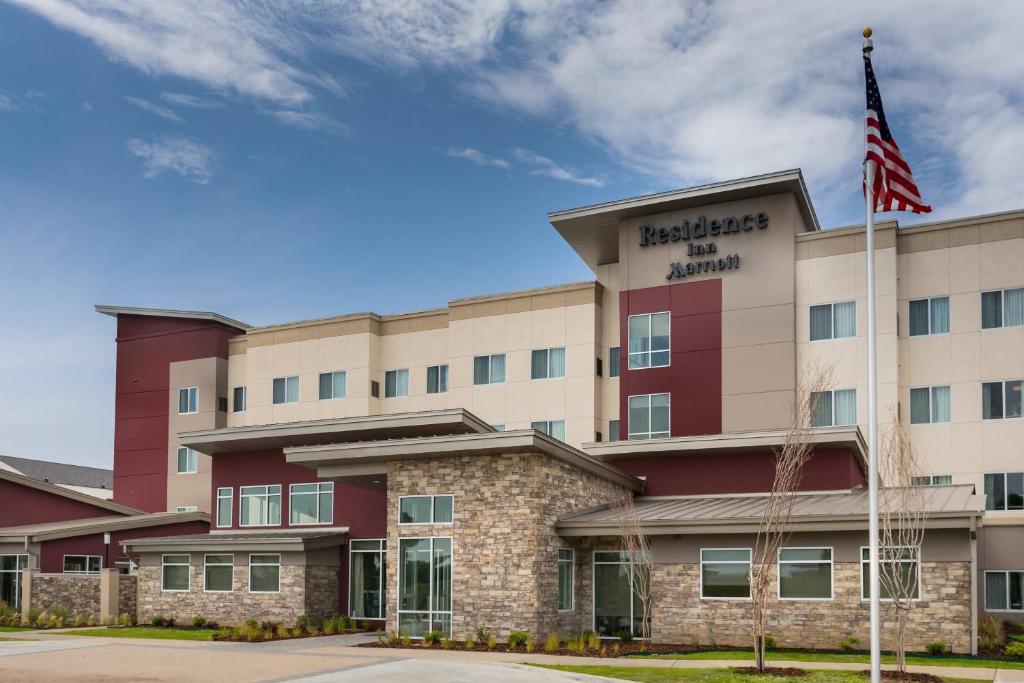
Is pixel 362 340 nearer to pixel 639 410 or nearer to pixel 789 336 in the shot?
pixel 639 410

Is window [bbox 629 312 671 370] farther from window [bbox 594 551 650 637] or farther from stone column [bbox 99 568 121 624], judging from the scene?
stone column [bbox 99 568 121 624]

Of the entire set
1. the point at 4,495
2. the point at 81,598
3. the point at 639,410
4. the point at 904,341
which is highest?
the point at 904,341

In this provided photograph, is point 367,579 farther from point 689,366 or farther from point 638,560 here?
point 689,366

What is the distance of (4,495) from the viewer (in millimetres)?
42812

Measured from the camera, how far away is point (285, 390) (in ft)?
160

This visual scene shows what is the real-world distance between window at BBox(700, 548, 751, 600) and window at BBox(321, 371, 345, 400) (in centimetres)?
2513

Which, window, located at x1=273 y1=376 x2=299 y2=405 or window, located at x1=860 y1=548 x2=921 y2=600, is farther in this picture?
window, located at x1=273 y1=376 x2=299 y2=405

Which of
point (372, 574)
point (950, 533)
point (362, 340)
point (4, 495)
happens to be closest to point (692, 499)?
point (950, 533)

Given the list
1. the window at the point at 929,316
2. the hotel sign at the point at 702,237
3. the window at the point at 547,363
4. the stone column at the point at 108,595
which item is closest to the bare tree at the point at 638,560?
the hotel sign at the point at 702,237

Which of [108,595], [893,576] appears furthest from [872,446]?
[108,595]

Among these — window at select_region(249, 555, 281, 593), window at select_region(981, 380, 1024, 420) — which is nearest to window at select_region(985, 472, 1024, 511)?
window at select_region(981, 380, 1024, 420)

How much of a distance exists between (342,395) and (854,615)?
2852cm

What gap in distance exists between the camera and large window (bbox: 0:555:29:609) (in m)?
38.3

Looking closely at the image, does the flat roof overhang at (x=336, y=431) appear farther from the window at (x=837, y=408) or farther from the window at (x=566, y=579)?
the window at (x=837, y=408)
